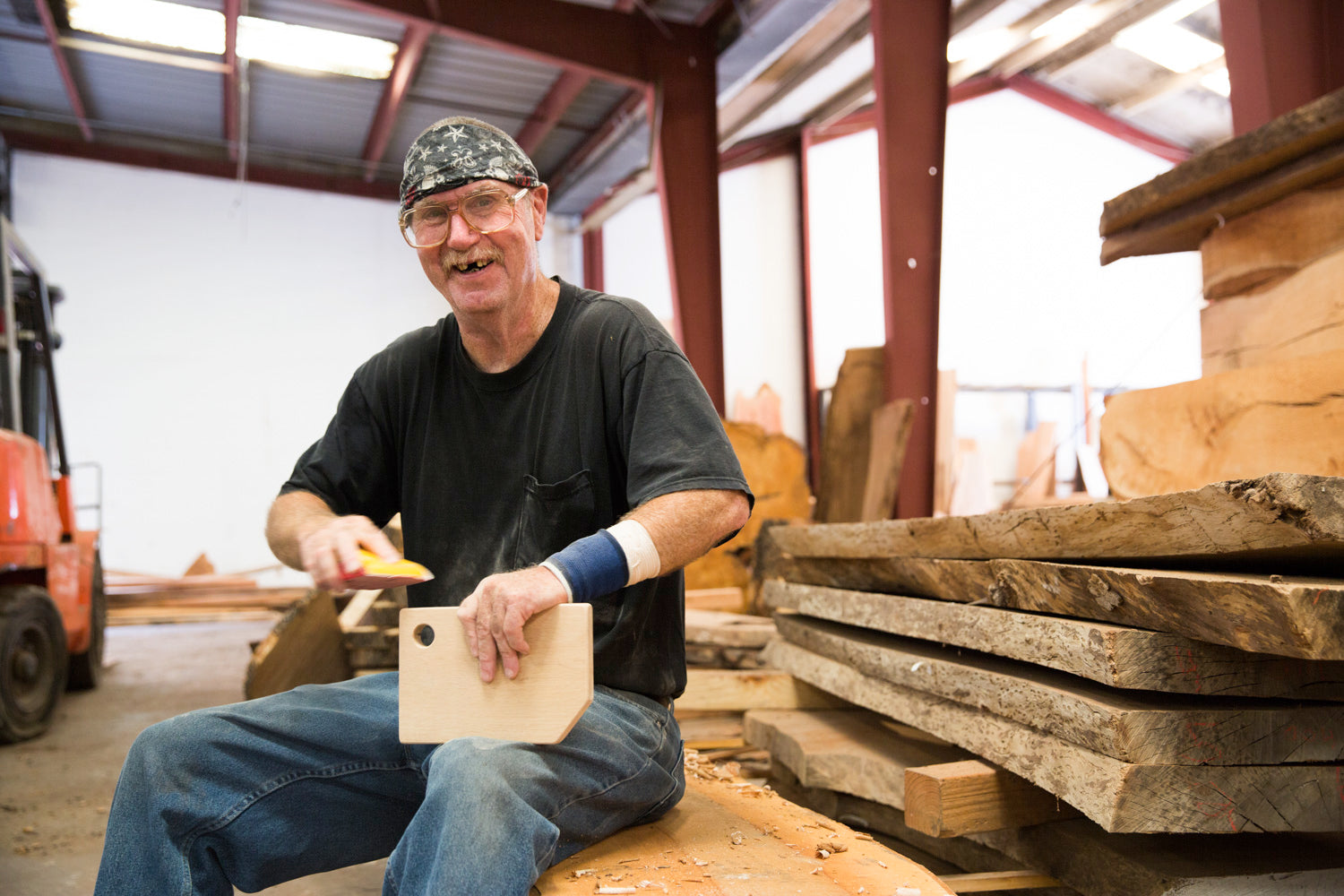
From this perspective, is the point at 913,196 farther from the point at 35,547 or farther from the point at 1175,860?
the point at 35,547

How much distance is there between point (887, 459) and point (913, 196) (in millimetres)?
1425

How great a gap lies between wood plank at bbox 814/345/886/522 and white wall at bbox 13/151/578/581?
873 cm

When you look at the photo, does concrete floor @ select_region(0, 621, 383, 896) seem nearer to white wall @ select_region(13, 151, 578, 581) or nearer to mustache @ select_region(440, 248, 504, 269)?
mustache @ select_region(440, 248, 504, 269)

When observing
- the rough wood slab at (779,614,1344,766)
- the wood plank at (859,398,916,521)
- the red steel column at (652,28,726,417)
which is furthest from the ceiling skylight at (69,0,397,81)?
the rough wood slab at (779,614,1344,766)

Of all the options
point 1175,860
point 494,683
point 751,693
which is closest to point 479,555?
point 494,683

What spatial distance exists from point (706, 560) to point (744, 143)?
7759 millimetres

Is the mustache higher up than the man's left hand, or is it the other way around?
the mustache

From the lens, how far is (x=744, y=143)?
39.1 ft

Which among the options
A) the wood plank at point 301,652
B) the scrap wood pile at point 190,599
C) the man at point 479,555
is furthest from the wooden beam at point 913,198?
the scrap wood pile at point 190,599

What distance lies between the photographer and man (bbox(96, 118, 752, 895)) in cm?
167

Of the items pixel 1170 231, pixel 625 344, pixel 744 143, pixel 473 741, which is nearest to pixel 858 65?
pixel 744 143

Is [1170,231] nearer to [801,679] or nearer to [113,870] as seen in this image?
[801,679]

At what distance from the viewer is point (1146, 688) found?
1.89 metres

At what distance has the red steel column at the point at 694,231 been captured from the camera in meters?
8.12
